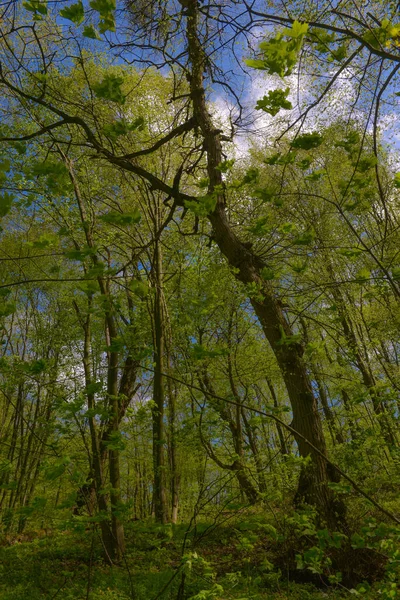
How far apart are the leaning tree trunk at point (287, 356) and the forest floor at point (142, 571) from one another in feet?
2.18

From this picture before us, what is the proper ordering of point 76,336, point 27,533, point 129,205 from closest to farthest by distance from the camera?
point 129,205, point 27,533, point 76,336

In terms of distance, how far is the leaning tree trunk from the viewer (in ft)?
10.6

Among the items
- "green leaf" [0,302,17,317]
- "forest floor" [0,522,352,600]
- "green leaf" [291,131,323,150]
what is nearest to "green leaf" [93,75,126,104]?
"green leaf" [291,131,323,150]

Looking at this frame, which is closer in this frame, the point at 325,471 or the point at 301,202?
the point at 325,471

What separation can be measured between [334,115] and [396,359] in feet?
29.9

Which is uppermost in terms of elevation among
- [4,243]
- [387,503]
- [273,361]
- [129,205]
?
[4,243]

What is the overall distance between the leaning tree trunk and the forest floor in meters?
0.66

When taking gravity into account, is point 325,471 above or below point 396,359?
below

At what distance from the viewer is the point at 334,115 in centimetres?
599

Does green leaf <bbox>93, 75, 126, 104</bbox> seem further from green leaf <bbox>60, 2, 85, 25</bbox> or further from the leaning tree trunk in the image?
the leaning tree trunk

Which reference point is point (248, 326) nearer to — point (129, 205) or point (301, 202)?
point (129, 205)

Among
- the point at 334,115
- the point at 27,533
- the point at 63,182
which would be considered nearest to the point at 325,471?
the point at 63,182

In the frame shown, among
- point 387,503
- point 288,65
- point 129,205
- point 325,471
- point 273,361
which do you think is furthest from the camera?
point 273,361

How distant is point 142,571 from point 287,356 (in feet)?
10.2
